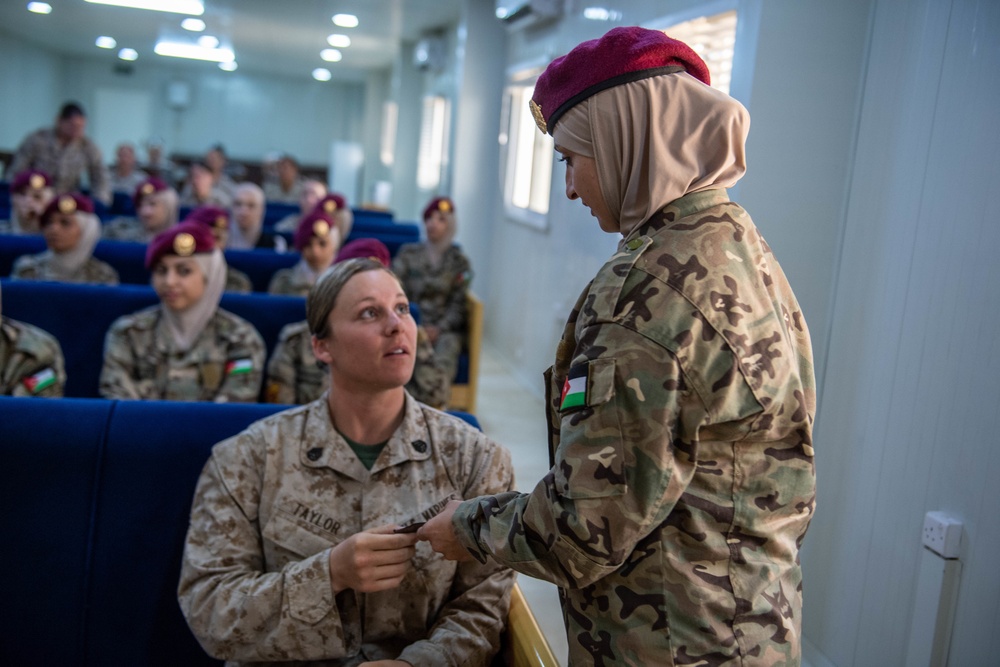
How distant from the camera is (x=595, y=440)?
1.05 meters

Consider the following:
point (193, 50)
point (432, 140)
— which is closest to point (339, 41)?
point (193, 50)

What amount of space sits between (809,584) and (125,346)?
2441mm

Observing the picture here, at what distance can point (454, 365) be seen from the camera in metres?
Answer: 5.09

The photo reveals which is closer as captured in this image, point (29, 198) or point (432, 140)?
point (29, 198)

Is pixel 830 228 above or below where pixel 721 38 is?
below

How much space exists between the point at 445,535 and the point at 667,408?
413 millimetres

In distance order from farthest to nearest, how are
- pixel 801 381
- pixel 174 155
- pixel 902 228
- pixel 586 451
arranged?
pixel 174 155 → pixel 902 228 → pixel 801 381 → pixel 586 451

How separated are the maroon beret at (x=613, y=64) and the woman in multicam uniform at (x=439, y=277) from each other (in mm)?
3961

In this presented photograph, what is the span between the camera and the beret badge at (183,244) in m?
3.46

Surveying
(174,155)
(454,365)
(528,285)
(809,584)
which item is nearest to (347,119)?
(174,155)

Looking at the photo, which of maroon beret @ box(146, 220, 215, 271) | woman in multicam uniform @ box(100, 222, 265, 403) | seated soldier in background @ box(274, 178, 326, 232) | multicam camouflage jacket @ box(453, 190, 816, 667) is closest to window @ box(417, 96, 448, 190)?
seated soldier in background @ box(274, 178, 326, 232)

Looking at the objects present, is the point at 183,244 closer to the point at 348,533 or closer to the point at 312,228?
the point at 312,228

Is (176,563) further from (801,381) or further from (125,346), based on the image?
(125,346)

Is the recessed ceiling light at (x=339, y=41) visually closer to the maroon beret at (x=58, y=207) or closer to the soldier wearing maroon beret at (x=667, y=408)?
the maroon beret at (x=58, y=207)
